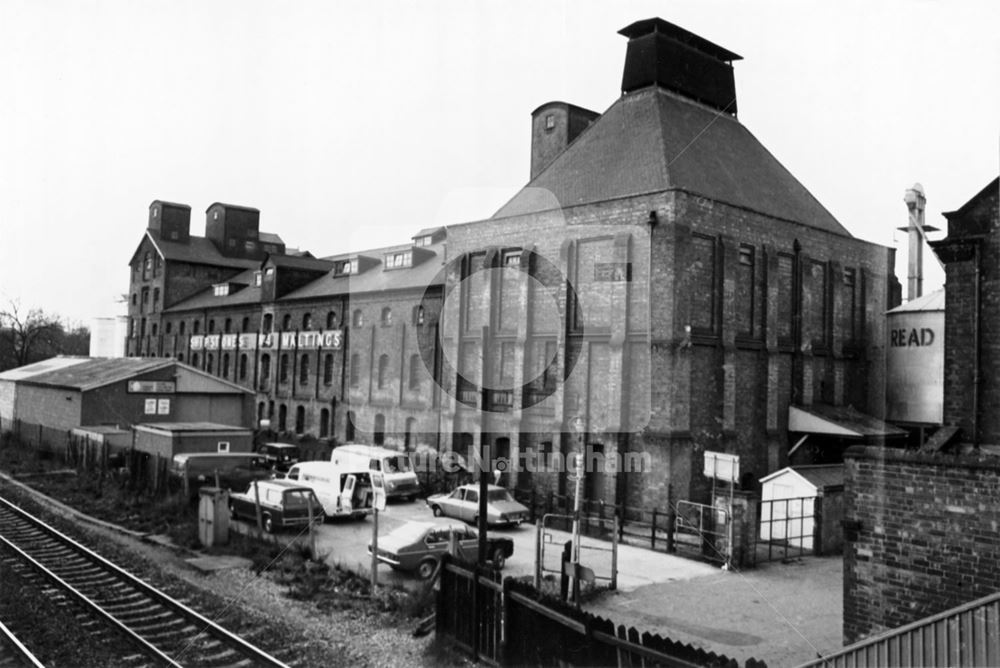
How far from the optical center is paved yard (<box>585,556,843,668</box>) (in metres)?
12.9

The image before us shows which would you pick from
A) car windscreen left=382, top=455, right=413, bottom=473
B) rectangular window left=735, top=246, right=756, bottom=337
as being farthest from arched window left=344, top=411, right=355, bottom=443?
rectangular window left=735, top=246, right=756, bottom=337

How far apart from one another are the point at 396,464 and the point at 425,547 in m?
11.2

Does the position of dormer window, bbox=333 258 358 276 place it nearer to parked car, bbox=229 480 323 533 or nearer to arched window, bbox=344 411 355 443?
arched window, bbox=344 411 355 443

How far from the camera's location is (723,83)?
32.1 metres

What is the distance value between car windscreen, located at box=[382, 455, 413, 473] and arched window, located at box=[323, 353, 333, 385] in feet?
45.0

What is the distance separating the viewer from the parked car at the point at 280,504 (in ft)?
67.8

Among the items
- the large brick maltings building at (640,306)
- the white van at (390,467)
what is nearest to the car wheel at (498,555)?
the large brick maltings building at (640,306)

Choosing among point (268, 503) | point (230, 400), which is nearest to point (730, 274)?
point (268, 503)

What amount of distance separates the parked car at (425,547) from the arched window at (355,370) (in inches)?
851

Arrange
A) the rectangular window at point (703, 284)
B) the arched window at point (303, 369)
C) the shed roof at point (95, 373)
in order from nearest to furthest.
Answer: the rectangular window at point (703, 284)
the shed roof at point (95, 373)
the arched window at point (303, 369)

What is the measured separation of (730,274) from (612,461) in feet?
23.4

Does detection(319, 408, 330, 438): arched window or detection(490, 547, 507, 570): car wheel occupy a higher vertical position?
detection(319, 408, 330, 438): arched window

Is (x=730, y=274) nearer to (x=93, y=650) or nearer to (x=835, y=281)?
(x=835, y=281)

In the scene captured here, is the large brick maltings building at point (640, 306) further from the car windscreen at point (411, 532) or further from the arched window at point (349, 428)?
the car windscreen at point (411, 532)
